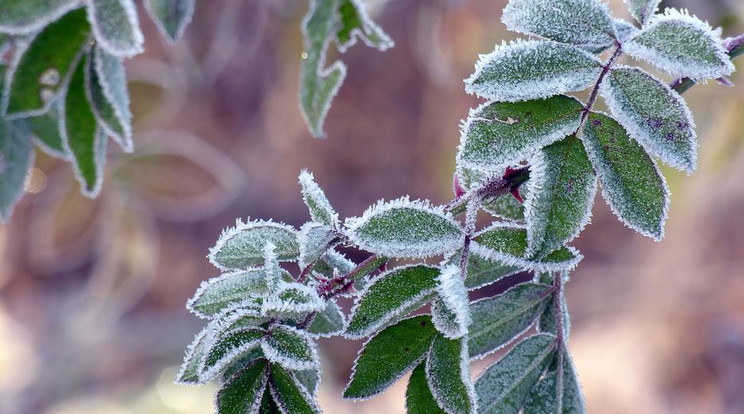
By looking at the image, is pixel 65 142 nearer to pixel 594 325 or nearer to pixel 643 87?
pixel 643 87

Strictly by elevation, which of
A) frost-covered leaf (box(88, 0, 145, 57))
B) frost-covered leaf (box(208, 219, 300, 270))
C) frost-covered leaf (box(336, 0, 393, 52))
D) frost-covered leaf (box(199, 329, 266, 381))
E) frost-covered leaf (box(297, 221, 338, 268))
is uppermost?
frost-covered leaf (box(336, 0, 393, 52))

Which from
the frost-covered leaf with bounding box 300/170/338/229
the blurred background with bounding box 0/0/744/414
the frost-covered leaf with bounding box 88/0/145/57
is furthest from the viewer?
the blurred background with bounding box 0/0/744/414

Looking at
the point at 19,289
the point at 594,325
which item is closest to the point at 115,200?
the point at 19,289

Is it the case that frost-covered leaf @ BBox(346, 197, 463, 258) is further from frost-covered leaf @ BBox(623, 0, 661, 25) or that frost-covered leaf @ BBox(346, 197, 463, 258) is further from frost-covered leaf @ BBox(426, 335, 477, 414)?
frost-covered leaf @ BBox(623, 0, 661, 25)

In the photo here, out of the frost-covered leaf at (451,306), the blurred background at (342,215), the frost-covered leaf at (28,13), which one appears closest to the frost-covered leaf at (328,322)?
the frost-covered leaf at (451,306)

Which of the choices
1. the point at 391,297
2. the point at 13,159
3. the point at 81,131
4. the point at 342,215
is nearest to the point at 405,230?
the point at 391,297

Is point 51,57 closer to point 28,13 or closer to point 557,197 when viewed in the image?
point 28,13

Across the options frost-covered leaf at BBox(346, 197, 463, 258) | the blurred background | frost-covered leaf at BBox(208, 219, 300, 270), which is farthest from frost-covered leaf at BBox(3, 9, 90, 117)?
Answer: the blurred background
